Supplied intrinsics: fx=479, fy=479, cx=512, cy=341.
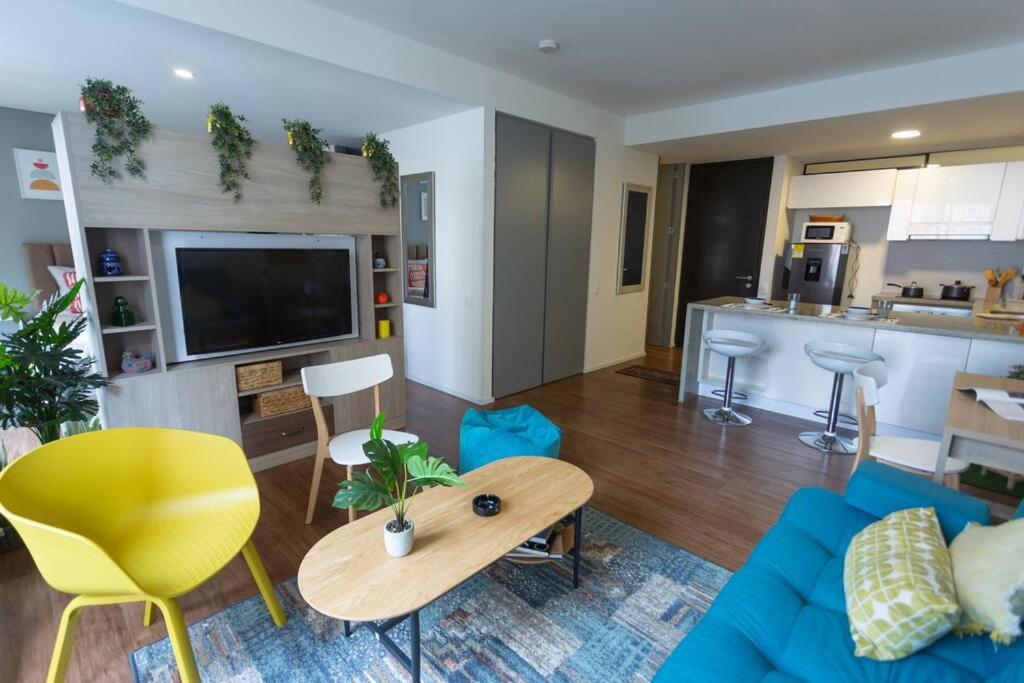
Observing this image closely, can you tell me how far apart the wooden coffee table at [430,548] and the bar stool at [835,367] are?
8.30ft

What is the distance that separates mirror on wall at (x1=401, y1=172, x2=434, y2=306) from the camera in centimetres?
468

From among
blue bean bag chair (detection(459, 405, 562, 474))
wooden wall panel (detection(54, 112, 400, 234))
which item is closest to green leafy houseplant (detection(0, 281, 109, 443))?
wooden wall panel (detection(54, 112, 400, 234))

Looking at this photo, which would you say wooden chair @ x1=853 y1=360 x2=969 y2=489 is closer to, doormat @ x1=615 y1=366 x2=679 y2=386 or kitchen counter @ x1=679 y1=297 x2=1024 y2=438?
kitchen counter @ x1=679 y1=297 x2=1024 y2=438

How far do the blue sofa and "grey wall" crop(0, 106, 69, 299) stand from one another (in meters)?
6.71

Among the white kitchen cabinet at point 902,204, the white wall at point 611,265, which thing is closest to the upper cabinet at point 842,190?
the white kitchen cabinet at point 902,204

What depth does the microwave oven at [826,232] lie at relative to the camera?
5.63 metres

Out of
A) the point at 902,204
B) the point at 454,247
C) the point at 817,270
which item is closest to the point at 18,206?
the point at 454,247

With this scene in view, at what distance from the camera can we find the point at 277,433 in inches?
126

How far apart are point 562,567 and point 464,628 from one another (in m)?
0.54

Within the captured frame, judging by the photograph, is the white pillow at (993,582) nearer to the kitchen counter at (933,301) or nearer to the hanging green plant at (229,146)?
the hanging green plant at (229,146)

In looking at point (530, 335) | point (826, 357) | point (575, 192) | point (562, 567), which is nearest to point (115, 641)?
point (562, 567)

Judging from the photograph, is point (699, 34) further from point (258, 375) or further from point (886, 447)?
point (258, 375)

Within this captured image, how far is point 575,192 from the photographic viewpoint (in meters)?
4.94

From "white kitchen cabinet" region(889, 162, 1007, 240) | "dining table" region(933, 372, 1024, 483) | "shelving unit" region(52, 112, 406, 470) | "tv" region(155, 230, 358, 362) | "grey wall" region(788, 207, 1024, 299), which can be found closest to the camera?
"dining table" region(933, 372, 1024, 483)
